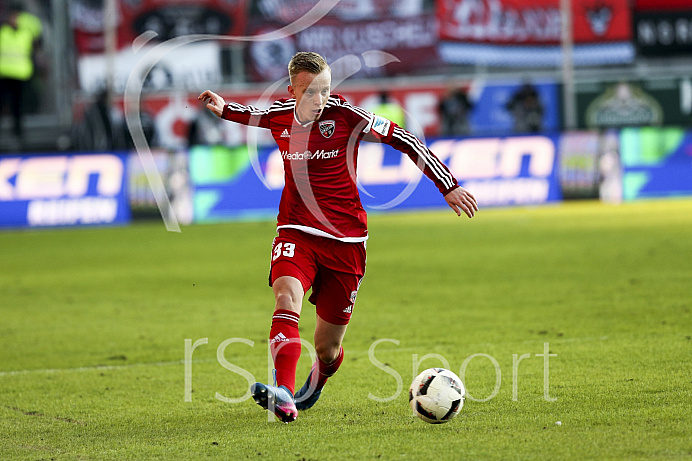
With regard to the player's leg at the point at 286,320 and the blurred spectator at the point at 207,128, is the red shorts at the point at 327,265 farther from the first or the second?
the blurred spectator at the point at 207,128

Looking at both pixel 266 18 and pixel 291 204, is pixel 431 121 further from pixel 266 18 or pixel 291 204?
pixel 291 204

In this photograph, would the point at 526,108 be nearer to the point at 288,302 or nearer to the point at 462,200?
the point at 462,200

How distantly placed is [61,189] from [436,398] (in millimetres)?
15258

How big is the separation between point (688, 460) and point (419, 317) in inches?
199

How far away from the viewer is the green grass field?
5.06 m

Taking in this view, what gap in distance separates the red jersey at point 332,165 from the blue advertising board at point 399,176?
13.6m

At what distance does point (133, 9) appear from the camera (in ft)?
97.6

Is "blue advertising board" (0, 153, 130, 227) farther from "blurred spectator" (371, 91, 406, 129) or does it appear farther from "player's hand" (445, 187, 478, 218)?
"player's hand" (445, 187, 478, 218)

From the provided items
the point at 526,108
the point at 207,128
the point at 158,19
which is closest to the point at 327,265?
the point at 207,128

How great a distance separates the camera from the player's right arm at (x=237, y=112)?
5.99m

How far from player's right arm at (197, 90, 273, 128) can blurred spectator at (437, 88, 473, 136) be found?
21.3m

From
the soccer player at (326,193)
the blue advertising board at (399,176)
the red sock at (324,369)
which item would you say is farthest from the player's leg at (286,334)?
the blue advertising board at (399,176)

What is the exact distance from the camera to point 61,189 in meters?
19.3

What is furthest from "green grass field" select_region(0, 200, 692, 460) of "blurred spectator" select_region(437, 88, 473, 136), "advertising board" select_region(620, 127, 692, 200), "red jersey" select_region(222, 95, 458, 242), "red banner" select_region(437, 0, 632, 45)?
"red banner" select_region(437, 0, 632, 45)
